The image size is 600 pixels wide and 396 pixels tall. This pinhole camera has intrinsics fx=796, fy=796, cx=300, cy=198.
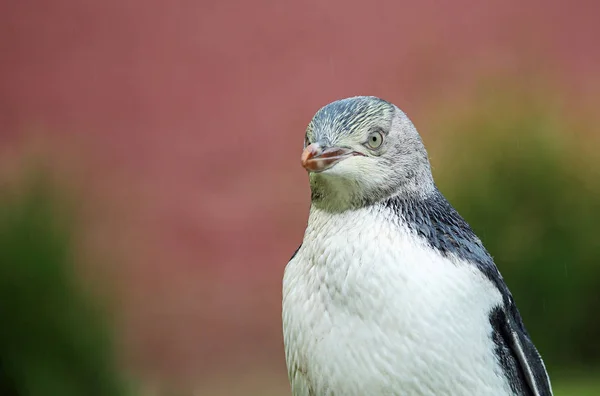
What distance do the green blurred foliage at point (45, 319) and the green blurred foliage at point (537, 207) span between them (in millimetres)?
847

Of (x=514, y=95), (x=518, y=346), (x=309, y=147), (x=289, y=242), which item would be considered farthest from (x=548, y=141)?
(x=309, y=147)

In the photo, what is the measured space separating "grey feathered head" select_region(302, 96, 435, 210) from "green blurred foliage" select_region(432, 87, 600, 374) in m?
0.94

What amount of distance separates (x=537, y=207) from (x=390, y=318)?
109cm

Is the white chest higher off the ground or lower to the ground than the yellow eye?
lower

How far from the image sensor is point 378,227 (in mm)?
849

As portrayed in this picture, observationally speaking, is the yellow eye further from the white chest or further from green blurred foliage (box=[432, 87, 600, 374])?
green blurred foliage (box=[432, 87, 600, 374])

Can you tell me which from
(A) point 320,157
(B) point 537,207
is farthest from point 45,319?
(B) point 537,207

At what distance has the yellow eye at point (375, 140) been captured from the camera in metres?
0.86

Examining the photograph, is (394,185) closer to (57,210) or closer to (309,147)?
(309,147)

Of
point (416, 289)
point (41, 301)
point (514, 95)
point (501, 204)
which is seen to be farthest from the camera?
point (514, 95)

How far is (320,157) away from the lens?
2.69ft

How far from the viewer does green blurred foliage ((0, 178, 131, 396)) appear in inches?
57.3

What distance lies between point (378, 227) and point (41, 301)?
859 mm

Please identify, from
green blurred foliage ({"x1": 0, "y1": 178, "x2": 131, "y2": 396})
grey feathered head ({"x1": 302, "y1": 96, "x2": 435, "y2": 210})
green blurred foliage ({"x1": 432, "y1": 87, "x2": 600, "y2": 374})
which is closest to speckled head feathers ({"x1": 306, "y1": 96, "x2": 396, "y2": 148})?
grey feathered head ({"x1": 302, "y1": 96, "x2": 435, "y2": 210})
